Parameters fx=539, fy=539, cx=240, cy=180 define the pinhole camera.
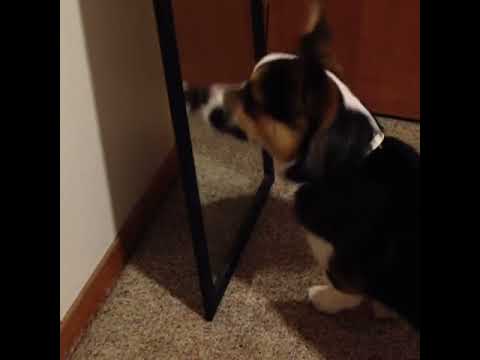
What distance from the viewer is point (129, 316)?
1398 millimetres

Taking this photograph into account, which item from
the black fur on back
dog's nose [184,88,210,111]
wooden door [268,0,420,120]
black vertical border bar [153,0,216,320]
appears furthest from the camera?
wooden door [268,0,420,120]

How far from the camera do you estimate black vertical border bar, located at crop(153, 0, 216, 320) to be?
3.24 feet

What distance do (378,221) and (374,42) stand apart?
958 mm

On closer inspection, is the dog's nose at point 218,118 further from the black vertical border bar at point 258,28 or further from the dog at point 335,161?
the black vertical border bar at point 258,28

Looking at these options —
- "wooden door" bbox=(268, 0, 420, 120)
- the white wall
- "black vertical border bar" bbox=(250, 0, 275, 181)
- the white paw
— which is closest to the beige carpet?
the white paw

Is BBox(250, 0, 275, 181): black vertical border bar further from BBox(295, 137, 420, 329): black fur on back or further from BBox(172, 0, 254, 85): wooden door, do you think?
BBox(295, 137, 420, 329): black fur on back

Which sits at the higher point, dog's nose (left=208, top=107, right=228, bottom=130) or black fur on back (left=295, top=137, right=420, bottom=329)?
dog's nose (left=208, top=107, right=228, bottom=130)

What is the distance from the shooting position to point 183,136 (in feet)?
3.68

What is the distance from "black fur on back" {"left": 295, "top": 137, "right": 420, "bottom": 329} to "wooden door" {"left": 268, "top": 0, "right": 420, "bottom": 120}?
2.39 feet

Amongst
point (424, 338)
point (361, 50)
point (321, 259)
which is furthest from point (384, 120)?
point (424, 338)

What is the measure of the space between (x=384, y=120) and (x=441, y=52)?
98 cm

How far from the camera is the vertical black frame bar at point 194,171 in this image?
1.00 m

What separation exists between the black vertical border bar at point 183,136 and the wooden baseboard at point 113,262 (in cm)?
29

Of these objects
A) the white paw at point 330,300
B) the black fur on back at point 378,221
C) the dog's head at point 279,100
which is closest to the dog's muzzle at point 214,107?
the dog's head at point 279,100
